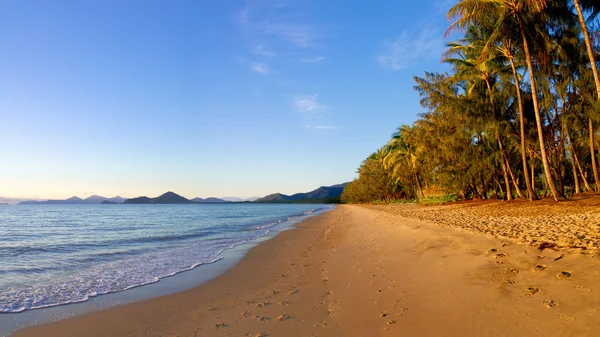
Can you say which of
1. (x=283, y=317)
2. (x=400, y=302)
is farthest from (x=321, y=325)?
(x=400, y=302)

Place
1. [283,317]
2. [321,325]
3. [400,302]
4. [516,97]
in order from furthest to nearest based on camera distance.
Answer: [516,97] < [400,302] < [283,317] < [321,325]

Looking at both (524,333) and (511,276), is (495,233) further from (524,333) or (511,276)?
(524,333)

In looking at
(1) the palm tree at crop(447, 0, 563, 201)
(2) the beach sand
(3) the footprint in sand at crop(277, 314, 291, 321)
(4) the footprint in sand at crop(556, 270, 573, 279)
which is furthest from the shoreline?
(1) the palm tree at crop(447, 0, 563, 201)

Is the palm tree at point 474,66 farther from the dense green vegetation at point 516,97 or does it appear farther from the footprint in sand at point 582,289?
the footprint in sand at point 582,289

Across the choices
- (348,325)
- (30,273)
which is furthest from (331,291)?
(30,273)

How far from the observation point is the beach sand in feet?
13.5

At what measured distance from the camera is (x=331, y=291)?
636 centimetres

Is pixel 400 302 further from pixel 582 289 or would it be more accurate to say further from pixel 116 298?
pixel 116 298

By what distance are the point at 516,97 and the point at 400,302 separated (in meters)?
23.0

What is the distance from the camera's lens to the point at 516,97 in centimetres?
2281

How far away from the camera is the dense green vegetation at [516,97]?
1697 cm

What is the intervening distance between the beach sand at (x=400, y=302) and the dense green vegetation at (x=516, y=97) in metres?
12.6

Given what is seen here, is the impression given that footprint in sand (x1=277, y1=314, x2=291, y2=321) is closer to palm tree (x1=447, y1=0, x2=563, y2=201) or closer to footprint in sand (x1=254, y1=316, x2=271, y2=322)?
footprint in sand (x1=254, y1=316, x2=271, y2=322)

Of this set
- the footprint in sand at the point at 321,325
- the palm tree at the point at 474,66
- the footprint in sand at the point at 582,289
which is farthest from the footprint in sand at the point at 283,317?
the palm tree at the point at 474,66
